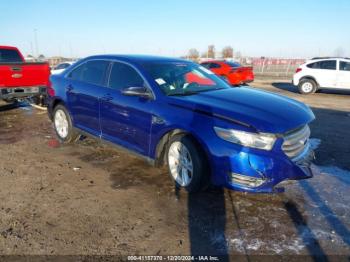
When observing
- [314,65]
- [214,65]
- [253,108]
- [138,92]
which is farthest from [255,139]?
[214,65]

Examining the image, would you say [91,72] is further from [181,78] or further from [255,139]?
[255,139]

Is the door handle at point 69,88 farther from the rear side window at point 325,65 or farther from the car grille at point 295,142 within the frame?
the rear side window at point 325,65

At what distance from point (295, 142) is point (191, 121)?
4.05 feet

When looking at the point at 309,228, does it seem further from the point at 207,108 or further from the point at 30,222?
the point at 30,222

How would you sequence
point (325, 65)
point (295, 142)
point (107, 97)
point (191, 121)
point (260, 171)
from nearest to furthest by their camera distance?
point (260, 171) → point (295, 142) → point (191, 121) → point (107, 97) → point (325, 65)

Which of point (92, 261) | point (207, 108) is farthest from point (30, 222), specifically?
point (207, 108)

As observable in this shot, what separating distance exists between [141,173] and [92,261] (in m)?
2.19

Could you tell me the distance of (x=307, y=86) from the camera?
16.2 meters

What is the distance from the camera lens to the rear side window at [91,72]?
5.57m

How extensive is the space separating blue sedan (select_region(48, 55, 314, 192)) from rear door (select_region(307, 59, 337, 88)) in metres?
11.9

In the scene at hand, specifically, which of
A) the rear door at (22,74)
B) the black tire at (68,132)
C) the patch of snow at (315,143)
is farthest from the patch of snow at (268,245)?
the rear door at (22,74)

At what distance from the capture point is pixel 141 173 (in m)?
5.16

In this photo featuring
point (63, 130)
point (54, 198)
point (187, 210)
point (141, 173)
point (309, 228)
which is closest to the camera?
point (309, 228)

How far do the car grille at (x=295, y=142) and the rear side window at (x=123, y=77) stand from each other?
2.10 metres
